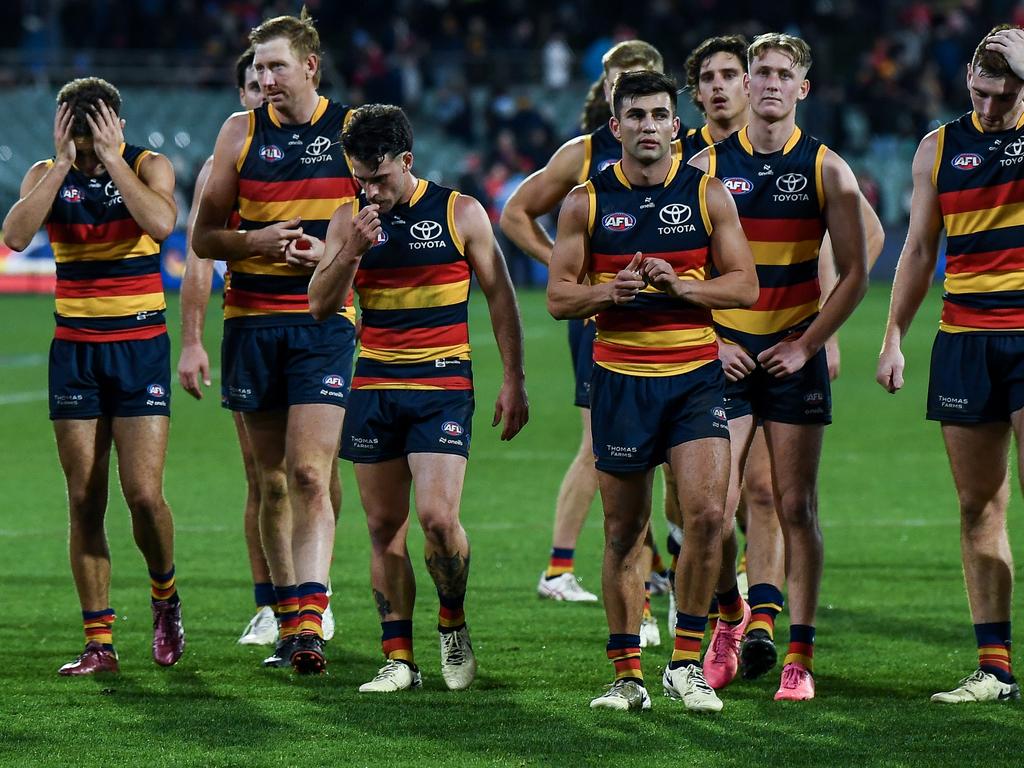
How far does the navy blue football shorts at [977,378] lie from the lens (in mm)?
6141

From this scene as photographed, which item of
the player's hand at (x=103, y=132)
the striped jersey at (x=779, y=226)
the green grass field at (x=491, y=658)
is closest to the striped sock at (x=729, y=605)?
the green grass field at (x=491, y=658)

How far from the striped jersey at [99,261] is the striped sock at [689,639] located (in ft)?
8.35

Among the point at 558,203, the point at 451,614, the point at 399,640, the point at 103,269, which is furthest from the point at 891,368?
the point at 103,269

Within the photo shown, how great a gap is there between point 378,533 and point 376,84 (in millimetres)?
25442

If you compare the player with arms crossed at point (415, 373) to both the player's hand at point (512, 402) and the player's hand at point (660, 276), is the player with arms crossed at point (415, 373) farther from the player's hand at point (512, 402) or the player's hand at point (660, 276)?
the player's hand at point (660, 276)

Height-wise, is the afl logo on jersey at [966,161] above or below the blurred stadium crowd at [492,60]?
below

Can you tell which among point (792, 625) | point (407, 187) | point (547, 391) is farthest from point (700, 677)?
point (547, 391)

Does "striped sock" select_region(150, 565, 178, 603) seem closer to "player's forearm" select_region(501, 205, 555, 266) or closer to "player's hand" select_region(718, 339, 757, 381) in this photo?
"player's forearm" select_region(501, 205, 555, 266)

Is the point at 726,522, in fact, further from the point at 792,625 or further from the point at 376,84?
the point at 376,84

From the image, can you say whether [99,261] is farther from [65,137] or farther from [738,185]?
[738,185]

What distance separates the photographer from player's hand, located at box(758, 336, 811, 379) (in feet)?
21.3

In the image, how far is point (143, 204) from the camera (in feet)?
22.5

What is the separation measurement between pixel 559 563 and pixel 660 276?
311 centimetres

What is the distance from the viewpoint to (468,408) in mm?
6551
